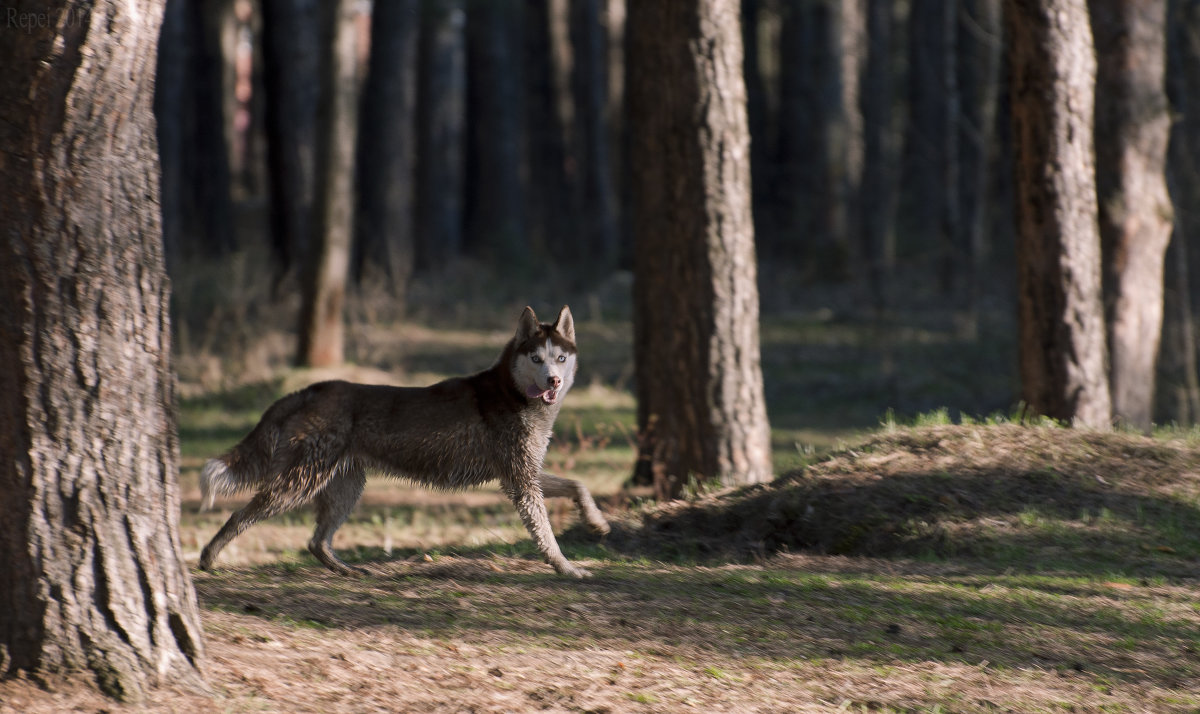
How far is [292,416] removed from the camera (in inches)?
259

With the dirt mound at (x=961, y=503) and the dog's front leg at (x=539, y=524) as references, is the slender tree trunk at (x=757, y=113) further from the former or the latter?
the dog's front leg at (x=539, y=524)

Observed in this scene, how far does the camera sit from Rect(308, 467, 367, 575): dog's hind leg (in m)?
6.87

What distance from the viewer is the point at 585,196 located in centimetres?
3312

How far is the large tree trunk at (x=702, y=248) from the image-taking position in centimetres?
957

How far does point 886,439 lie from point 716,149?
8.97 feet

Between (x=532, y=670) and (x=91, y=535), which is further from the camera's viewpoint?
(x=532, y=670)

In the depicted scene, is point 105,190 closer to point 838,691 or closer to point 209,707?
point 209,707

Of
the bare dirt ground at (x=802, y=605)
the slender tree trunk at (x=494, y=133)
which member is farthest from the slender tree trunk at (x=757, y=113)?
the bare dirt ground at (x=802, y=605)

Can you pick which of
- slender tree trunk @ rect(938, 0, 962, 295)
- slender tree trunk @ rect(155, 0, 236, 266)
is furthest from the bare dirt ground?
slender tree trunk @ rect(155, 0, 236, 266)

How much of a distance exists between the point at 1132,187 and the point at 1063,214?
6.74 ft

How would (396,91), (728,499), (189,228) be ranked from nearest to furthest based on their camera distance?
(728,499), (396,91), (189,228)

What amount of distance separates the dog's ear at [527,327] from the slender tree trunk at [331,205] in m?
9.48

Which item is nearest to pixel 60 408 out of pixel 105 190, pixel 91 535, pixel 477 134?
pixel 91 535

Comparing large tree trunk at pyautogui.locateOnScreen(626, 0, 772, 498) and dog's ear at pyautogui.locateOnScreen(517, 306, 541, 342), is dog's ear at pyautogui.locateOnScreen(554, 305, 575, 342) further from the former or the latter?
large tree trunk at pyautogui.locateOnScreen(626, 0, 772, 498)
